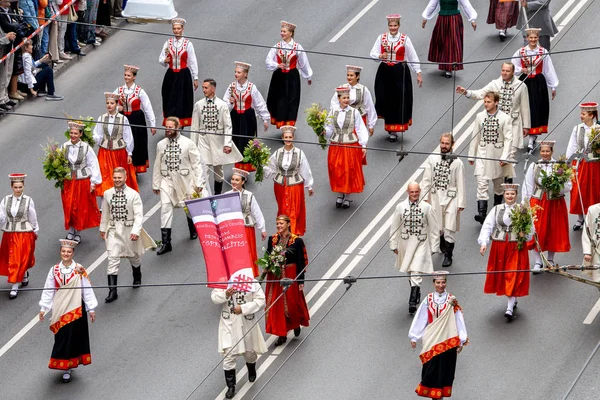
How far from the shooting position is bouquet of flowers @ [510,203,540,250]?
26.0m

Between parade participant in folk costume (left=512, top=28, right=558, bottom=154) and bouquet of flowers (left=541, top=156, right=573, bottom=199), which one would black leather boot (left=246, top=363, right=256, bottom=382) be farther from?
parade participant in folk costume (left=512, top=28, right=558, bottom=154)

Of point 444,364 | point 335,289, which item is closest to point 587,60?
point 335,289

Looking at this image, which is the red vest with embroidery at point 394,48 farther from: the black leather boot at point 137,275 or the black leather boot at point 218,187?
the black leather boot at point 137,275

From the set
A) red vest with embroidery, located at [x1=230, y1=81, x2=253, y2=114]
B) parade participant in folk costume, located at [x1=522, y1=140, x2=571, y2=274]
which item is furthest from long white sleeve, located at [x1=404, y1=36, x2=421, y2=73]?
parade participant in folk costume, located at [x1=522, y1=140, x2=571, y2=274]

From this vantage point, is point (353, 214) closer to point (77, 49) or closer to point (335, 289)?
point (335, 289)

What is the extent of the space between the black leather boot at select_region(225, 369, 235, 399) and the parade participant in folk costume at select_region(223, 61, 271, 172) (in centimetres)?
548

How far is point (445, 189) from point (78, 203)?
541 cm

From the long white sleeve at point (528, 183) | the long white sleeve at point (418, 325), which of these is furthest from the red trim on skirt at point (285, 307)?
the long white sleeve at point (528, 183)

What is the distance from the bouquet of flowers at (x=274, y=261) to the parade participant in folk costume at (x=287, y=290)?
Answer: 0.02 metres

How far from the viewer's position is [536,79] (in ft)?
99.7

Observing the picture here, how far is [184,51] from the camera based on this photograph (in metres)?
31.2

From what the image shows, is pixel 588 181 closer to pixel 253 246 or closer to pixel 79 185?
pixel 253 246

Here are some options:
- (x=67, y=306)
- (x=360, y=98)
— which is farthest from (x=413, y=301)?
(x=67, y=306)

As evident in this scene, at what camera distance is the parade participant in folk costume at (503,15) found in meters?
33.6
